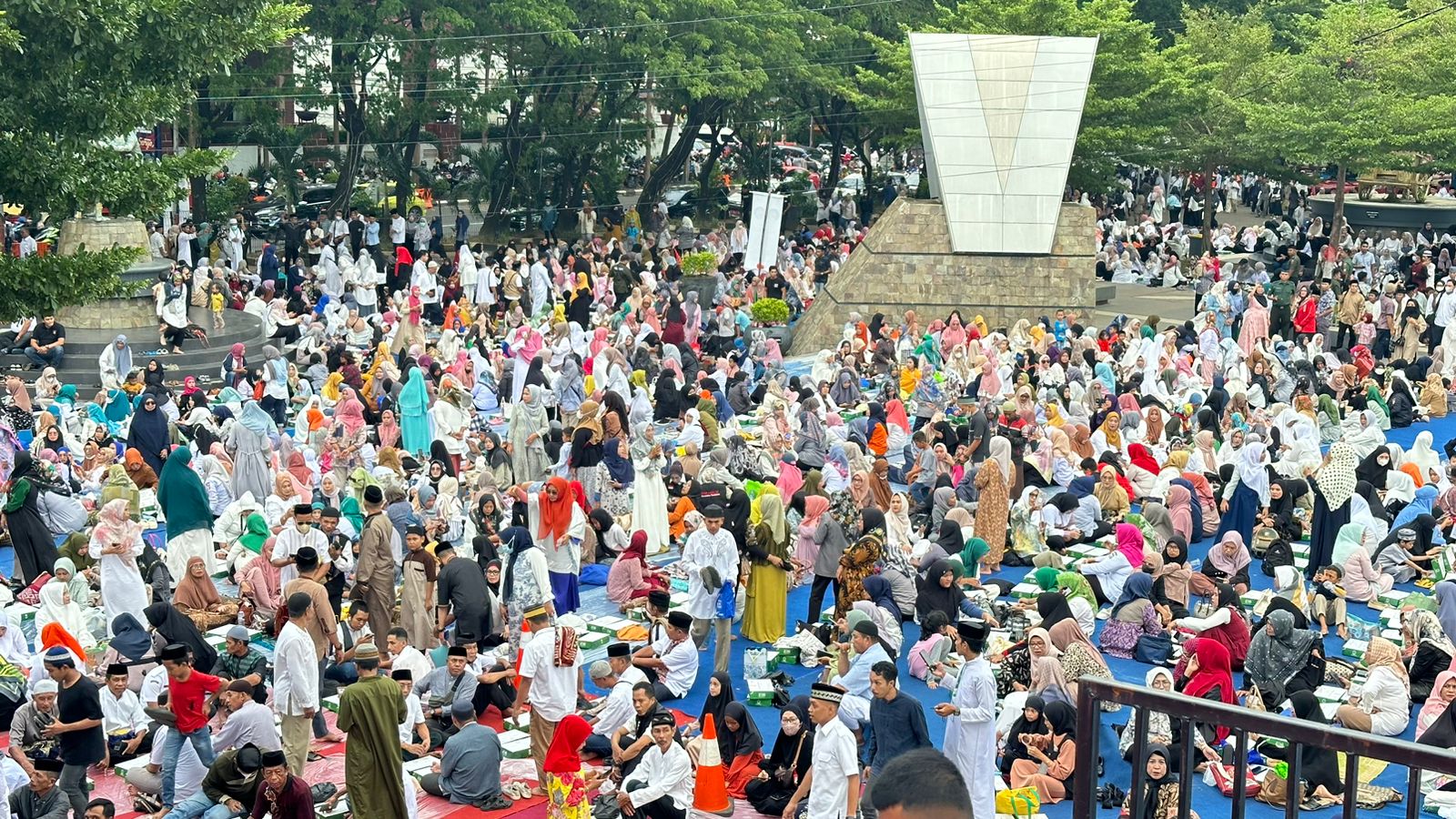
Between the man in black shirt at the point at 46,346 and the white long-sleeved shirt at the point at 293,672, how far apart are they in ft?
42.1

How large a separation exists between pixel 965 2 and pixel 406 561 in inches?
966

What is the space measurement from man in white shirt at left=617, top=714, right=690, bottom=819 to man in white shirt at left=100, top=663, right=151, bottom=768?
2.97 meters

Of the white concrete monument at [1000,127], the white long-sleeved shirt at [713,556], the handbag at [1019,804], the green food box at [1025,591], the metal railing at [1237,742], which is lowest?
the handbag at [1019,804]

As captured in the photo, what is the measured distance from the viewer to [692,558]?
11.5 meters

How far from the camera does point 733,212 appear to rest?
3706 cm

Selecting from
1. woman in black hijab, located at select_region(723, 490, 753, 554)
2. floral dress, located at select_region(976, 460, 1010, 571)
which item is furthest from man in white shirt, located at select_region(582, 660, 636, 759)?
floral dress, located at select_region(976, 460, 1010, 571)

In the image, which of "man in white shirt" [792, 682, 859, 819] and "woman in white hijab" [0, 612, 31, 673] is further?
"woman in white hijab" [0, 612, 31, 673]

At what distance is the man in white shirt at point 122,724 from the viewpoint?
391 inches

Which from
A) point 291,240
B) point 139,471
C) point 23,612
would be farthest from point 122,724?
point 291,240

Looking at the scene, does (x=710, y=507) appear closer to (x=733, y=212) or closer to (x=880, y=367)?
(x=880, y=367)

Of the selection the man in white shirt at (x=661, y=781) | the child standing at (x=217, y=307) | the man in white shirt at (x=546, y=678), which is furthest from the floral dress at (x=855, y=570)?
the child standing at (x=217, y=307)

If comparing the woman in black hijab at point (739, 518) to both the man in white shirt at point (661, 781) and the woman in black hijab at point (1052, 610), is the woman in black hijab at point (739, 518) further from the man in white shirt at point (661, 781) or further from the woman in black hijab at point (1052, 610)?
the man in white shirt at point (661, 781)

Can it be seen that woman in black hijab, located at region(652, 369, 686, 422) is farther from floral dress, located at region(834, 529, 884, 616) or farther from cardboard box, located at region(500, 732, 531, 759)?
cardboard box, located at region(500, 732, 531, 759)

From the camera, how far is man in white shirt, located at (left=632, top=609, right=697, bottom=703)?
10859mm
